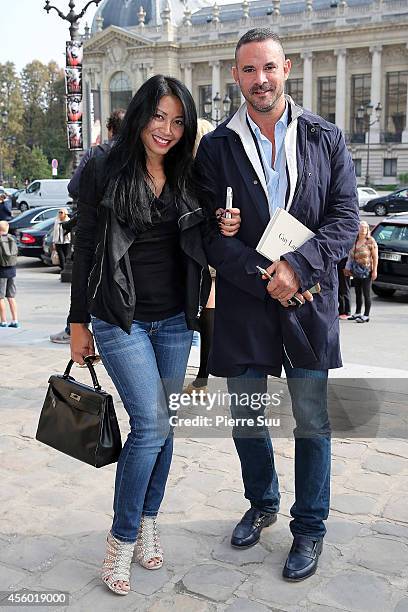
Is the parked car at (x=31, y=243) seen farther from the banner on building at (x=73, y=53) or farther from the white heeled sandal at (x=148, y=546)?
the white heeled sandal at (x=148, y=546)

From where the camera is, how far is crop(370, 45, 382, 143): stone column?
66312 mm

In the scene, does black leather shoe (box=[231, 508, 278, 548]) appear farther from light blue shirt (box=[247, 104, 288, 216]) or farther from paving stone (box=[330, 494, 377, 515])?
light blue shirt (box=[247, 104, 288, 216])

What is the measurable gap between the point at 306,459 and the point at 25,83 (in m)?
84.5

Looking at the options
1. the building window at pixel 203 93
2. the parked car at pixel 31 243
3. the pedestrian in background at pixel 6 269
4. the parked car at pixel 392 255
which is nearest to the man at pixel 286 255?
the pedestrian in background at pixel 6 269

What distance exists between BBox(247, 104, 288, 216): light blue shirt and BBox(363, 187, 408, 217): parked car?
33.6 meters

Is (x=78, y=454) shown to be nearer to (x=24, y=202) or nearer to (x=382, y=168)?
(x=24, y=202)

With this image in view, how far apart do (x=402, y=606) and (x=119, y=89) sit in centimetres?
8191

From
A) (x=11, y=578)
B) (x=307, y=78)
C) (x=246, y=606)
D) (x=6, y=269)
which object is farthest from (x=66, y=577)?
(x=307, y=78)

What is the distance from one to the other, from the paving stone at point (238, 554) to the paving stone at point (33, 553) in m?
0.67

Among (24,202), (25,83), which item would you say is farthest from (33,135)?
(24,202)

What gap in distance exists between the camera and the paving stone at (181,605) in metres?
2.67

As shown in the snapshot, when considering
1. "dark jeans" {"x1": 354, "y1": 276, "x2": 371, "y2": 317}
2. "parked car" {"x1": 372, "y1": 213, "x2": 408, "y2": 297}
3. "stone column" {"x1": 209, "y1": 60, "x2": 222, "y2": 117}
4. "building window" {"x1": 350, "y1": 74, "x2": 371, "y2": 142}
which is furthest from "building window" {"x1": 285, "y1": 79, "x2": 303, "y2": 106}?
"dark jeans" {"x1": 354, "y1": 276, "x2": 371, "y2": 317}

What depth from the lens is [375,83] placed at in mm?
68125

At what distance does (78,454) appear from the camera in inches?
114
